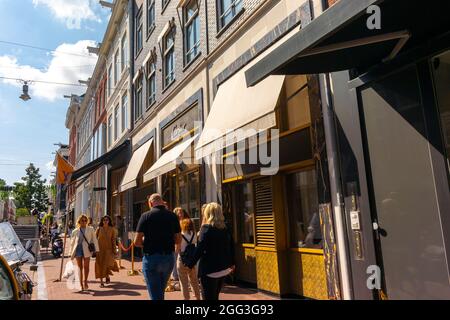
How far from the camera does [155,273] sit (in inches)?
212

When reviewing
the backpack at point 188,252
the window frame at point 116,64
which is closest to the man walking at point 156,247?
the backpack at point 188,252

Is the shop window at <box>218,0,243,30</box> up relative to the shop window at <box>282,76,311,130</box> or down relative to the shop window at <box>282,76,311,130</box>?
up

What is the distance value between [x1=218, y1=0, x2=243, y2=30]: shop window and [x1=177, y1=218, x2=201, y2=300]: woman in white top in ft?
16.6

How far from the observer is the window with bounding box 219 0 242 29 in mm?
9258

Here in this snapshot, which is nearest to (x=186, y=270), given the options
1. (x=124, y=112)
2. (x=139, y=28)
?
(x=139, y=28)

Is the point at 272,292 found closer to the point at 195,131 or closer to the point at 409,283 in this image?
the point at 409,283

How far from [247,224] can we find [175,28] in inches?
307

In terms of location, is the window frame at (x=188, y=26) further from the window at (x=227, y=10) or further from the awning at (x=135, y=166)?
the awning at (x=135, y=166)

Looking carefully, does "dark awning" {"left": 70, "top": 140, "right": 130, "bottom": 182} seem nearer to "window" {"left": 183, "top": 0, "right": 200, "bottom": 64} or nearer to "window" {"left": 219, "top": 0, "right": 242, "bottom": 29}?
"window" {"left": 183, "top": 0, "right": 200, "bottom": 64}

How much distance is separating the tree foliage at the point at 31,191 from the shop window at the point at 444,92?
73981mm

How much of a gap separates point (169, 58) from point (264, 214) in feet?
27.1

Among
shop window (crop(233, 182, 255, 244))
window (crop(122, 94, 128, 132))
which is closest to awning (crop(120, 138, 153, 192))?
window (crop(122, 94, 128, 132))

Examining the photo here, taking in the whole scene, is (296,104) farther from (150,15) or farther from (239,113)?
(150,15)

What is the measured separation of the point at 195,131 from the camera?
35.6 feet
